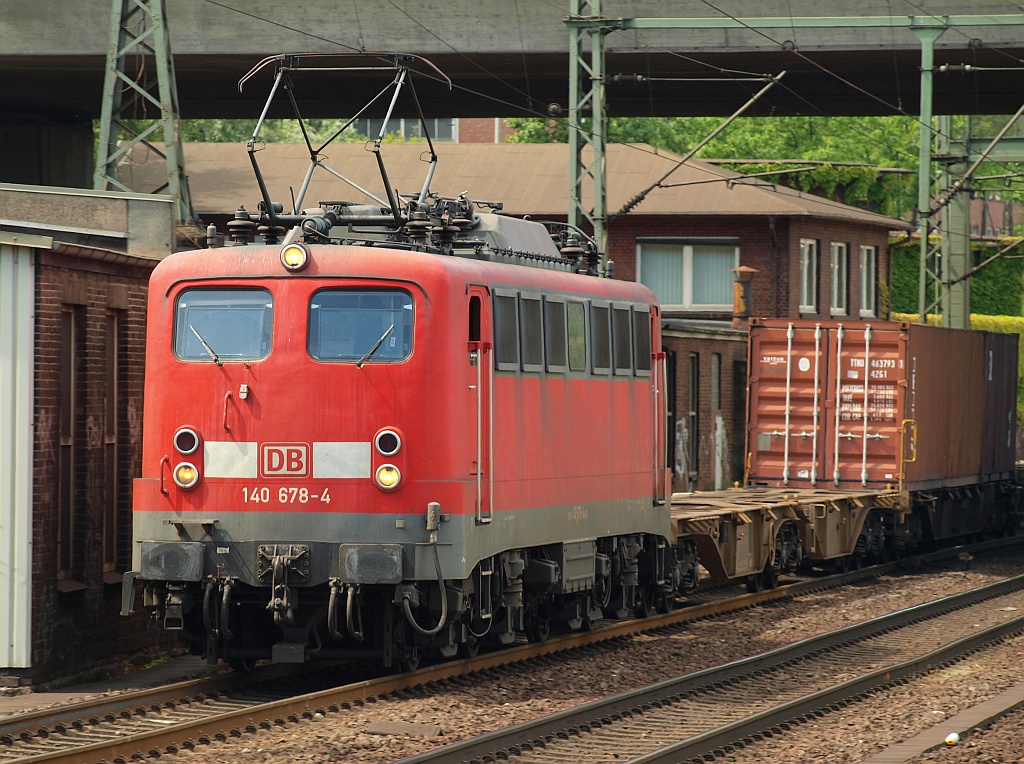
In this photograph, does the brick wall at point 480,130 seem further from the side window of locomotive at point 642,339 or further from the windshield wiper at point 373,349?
the windshield wiper at point 373,349

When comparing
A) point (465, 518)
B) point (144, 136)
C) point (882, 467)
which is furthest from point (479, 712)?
point (882, 467)

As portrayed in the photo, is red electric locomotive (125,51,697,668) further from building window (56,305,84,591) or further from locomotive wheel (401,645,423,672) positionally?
building window (56,305,84,591)

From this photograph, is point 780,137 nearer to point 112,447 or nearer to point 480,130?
point 480,130

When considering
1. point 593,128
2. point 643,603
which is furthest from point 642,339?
point 593,128

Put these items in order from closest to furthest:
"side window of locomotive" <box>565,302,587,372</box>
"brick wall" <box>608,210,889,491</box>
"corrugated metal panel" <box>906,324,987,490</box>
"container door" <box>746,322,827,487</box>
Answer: "side window of locomotive" <box>565,302,587,372</box> < "container door" <box>746,322,827,487</box> < "corrugated metal panel" <box>906,324,987,490</box> < "brick wall" <box>608,210,889,491</box>

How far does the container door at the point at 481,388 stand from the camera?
41.5 feet

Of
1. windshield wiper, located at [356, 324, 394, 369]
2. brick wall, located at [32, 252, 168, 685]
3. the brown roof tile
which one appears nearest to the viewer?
windshield wiper, located at [356, 324, 394, 369]

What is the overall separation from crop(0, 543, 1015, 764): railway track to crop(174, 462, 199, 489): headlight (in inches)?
54.5

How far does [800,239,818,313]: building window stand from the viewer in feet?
141

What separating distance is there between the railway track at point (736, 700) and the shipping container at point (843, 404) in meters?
5.34

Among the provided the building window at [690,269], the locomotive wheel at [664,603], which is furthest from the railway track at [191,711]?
the building window at [690,269]

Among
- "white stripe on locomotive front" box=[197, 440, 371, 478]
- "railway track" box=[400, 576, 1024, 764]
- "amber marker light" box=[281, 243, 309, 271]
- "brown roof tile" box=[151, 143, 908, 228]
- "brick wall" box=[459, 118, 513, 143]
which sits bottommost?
"railway track" box=[400, 576, 1024, 764]

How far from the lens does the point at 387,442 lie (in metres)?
12.2

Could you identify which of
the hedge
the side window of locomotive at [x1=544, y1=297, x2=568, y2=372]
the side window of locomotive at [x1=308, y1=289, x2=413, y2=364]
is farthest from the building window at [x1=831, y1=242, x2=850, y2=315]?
the side window of locomotive at [x1=308, y1=289, x2=413, y2=364]
